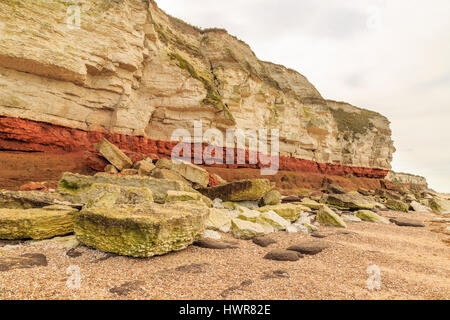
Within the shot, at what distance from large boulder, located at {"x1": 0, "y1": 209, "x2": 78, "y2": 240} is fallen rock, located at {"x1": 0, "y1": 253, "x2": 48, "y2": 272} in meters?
0.74

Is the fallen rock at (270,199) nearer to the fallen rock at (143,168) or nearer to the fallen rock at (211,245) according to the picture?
the fallen rock at (211,245)

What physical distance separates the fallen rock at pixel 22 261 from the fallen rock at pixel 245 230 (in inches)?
131

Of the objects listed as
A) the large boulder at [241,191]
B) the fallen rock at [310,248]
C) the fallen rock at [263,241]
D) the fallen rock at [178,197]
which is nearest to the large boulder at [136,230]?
the fallen rock at [263,241]

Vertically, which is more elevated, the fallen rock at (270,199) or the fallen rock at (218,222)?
the fallen rock at (270,199)

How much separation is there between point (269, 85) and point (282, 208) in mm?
16925

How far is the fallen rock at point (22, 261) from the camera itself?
8.66 ft

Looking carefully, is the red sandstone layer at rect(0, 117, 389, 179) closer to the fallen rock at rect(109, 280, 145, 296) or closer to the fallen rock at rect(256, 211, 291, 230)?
the fallen rock at rect(256, 211, 291, 230)

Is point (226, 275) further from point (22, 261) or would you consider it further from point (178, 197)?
point (178, 197)

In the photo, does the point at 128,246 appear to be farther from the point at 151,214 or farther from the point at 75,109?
the point at 75,109

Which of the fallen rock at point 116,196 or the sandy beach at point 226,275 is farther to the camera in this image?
the fallen rock at point 116,196

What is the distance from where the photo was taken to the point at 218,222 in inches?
208

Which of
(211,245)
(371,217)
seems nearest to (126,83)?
(211,245)

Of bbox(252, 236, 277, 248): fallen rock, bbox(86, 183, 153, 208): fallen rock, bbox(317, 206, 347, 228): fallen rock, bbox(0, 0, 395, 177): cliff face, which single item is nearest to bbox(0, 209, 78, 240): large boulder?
bbox(86, 183, 153, 208): fallen rock

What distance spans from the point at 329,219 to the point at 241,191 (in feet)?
9.35
